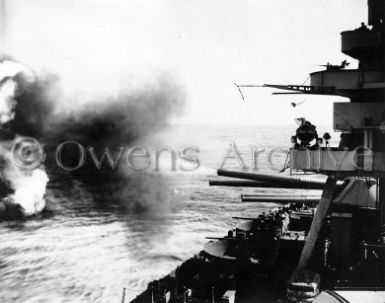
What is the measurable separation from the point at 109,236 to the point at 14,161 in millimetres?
8438

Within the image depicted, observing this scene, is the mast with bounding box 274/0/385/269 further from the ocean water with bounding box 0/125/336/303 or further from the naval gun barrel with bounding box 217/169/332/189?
the ocean water with bounding box 0/125/336/303

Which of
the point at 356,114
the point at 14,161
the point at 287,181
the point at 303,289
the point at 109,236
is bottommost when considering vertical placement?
the point at 109,236

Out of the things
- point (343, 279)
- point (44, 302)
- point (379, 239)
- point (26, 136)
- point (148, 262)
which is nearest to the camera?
point (343, 279)

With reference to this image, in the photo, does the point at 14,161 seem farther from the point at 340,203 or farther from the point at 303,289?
the point at 303,289

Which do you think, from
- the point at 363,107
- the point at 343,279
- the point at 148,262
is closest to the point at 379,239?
the point at 343,279

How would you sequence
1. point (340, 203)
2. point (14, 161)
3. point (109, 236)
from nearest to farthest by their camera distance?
point (340, 203) → point (14, 161) → point (109, 236)

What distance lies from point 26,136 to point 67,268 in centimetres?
717

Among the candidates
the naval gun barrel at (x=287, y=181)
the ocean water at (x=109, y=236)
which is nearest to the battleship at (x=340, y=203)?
the naval gun barrel at (x=287, y=181)

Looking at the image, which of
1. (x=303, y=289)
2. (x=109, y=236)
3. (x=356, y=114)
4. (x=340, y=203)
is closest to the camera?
(x=303, y=289)

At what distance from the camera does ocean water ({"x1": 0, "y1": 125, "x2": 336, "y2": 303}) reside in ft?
65.0

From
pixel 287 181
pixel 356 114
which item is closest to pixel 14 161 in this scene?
pixel 287 181

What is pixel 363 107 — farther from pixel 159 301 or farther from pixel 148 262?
pixel 148 262

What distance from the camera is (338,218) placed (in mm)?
11828

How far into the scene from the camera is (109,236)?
1120 inches
